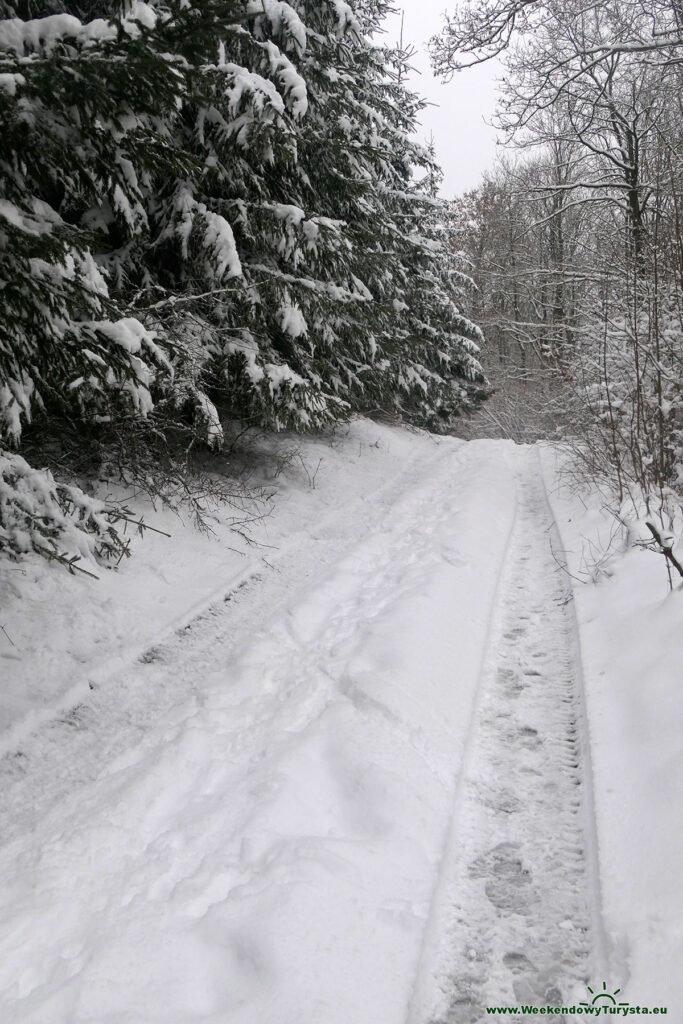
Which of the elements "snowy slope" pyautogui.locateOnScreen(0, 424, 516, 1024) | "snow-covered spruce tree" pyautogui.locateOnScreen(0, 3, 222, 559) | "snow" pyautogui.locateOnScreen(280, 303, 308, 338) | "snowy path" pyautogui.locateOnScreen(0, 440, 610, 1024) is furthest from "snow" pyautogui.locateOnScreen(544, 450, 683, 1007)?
"snow" pyautogui.locateOnScreen(280, 303, 308, 338)

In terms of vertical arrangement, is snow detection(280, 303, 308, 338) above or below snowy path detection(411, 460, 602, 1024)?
above

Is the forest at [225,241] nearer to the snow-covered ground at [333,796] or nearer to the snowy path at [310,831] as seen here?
the snow-covered ground at [333,796]

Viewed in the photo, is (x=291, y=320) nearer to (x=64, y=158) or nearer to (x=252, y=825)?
(x=64, y=158)

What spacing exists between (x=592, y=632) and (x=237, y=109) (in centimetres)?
592

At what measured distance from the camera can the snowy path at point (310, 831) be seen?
199 cm

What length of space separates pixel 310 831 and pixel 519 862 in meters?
0.86

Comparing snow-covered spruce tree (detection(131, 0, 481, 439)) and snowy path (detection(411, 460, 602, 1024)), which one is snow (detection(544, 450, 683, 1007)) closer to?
snowy path (detection(411, 460, 602, 1024))

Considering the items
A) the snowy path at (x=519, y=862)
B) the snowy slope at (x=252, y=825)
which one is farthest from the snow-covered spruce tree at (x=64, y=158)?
the snowy path at (x=519, y=862)

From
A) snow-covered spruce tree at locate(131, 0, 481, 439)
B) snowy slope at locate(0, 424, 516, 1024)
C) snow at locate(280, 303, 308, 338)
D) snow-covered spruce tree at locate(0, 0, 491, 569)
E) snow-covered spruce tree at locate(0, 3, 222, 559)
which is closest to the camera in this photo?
snowy slope at locate(0, 424, 516, 1024)

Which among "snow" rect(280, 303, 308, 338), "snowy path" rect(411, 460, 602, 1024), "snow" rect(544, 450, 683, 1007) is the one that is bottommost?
"snowy path" rect(411, 460, 602, 1024)

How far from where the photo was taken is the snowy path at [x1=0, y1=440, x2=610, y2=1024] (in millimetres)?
1990

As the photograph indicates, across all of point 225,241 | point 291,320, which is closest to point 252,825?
point 225,241

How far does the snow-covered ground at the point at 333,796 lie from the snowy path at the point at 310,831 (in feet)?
0.04

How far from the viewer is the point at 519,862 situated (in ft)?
8.29
